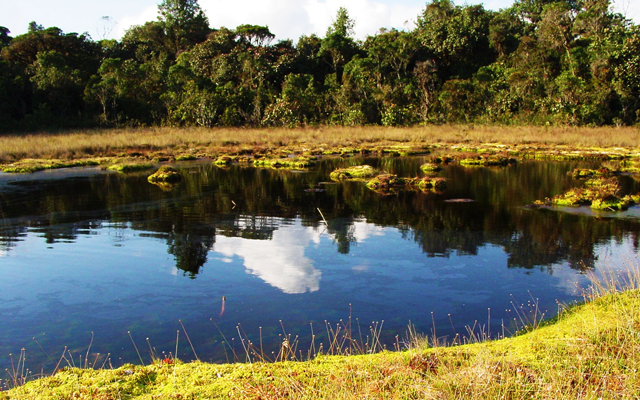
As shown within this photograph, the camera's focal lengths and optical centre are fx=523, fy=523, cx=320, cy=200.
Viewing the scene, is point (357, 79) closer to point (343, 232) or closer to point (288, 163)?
point (288, 163)

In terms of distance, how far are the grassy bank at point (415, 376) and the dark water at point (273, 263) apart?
1.09 metres

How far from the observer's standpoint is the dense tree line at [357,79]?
4209cm

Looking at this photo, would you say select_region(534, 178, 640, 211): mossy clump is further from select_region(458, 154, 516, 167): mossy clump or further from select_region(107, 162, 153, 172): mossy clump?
select_region(107, 162, 153, 172): mossy clump

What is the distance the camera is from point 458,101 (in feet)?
153

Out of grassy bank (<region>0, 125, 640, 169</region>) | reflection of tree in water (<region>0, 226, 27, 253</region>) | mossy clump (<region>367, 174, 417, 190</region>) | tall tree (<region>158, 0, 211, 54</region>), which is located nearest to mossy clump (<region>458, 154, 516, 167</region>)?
grassy bank (<region>0, 125, 640, 169</region>)

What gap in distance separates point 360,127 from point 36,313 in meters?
37.4

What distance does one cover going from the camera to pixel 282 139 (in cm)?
3775

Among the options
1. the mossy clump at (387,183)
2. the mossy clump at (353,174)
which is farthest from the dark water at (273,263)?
the mossy clump at (353,174)

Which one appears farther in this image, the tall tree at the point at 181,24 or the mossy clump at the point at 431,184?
the tall tree at the point at 181,24

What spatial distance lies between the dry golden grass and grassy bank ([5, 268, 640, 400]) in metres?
27.1

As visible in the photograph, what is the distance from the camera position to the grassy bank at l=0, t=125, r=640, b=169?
101 feet

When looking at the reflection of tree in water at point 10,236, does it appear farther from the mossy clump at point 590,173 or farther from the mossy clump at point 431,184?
the mossy clump at point 590,173

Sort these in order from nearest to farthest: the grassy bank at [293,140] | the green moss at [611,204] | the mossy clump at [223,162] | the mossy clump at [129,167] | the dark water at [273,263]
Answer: the dark water at [273,263] → the green moss at [611,204] → the mossy clump at [129,167] → the mossy clump at [223,162] → the grassy bank at [293,140]

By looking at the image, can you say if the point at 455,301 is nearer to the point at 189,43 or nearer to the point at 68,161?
the point at 68,161
